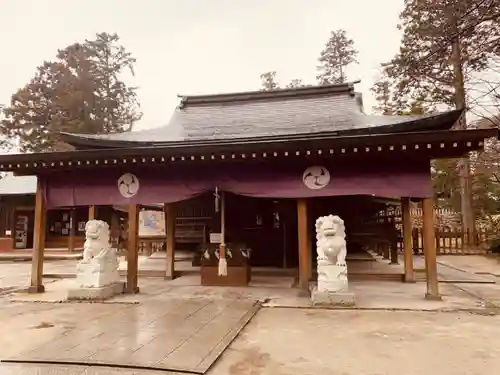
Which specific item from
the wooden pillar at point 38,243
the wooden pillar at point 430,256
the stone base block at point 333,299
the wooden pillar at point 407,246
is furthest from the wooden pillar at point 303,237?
the wooden pillar at point 38,243

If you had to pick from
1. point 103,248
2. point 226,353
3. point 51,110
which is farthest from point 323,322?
point 51,110

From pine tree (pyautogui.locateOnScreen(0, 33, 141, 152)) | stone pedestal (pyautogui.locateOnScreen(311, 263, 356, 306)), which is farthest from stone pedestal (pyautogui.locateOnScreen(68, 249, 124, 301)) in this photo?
pine tree (pyautogui.locateOnScreen(0, 33, 141, 152))

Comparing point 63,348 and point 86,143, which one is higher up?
point 86,143

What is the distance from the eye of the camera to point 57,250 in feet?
62.7

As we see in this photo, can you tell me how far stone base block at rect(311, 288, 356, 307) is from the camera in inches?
251

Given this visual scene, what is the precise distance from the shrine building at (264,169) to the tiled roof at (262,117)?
2.0 inches

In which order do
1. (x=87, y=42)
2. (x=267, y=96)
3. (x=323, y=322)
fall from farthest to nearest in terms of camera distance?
1. (x=87, y=42)
2. (x=267, y=96)
3. (x=323, y=322)

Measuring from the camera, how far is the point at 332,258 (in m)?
6.50

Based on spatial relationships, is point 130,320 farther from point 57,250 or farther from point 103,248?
point 57,250

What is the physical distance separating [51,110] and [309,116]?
2547 centimetres

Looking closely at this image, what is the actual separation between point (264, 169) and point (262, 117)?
12.9ft

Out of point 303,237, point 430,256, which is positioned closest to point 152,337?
point 303,237

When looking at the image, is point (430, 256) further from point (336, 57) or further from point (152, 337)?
point (336, 57)

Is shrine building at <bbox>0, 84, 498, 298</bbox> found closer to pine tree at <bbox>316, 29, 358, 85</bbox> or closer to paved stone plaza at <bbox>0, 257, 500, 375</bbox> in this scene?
paved stone plaza at <bbox>0, 257, 500, 375</bbox>
